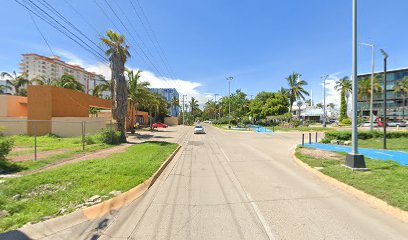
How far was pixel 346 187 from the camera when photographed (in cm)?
733

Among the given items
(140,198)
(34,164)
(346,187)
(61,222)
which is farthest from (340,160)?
(34,164)

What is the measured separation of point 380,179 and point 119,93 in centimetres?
2013

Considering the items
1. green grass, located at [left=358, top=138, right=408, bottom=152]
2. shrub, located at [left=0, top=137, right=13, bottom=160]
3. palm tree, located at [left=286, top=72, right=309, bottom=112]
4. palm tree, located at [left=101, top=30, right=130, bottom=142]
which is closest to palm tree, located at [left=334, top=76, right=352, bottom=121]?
palm tree, located at [left=286, top=72, right=309, bottom=112]

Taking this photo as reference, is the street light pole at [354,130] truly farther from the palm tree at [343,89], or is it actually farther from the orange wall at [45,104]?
the palm tree at [343,89]

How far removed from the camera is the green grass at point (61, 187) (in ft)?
17.4

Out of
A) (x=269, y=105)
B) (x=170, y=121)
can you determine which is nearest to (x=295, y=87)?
(x=269, y=105)

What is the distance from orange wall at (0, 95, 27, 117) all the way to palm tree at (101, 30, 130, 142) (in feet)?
65.5

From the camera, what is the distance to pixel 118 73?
21938 mm

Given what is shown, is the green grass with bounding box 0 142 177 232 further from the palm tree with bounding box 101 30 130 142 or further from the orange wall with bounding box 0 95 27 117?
the orange wall with bounding box 0 95 27 117

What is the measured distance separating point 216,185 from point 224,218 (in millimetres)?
2746

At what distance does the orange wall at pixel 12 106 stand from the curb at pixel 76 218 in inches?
1356

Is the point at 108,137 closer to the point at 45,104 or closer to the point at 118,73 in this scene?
the point at 118,73

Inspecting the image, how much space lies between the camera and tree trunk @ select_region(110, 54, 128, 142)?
21.8 metres

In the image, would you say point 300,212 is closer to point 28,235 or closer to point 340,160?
point 28,235
